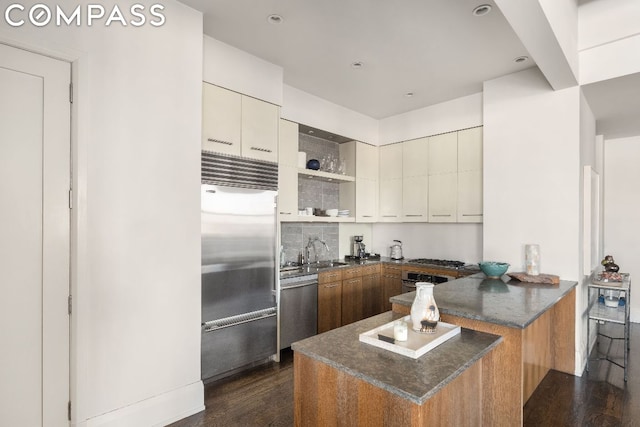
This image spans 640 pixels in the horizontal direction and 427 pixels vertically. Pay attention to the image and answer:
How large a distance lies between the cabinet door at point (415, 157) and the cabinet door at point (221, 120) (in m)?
2.54

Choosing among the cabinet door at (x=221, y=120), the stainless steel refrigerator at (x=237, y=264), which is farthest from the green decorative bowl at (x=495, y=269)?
the cabinet door at (x=221, y=120)

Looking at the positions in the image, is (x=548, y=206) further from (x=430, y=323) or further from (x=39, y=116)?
(x=39, y=116)

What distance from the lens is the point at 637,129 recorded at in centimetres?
426

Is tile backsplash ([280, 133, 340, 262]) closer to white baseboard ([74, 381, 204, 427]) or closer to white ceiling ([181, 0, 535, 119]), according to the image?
white ceiling ([181, 0, 535, 119])

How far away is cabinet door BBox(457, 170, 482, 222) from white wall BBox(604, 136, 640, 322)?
240 centimetres

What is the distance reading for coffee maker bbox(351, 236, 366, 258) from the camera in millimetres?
4918

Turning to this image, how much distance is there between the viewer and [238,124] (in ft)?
9.77

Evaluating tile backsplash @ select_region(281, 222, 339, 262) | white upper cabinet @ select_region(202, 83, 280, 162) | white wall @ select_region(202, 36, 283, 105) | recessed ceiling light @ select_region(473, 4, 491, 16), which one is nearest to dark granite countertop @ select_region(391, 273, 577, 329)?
white upper cabinet @ select_region(202, 83, 280, 162)

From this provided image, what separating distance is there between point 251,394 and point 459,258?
3.11 m

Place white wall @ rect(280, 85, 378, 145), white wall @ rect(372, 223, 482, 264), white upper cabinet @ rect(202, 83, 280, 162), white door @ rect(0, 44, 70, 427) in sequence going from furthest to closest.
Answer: white wall @ rect(372, 223, 482, 264) < white wall @ rect(280, 85, 378, 145) < white upper cabinet @ rect(202, 83, 280, 162) < white door @ rect(0, 44, 70, 427)

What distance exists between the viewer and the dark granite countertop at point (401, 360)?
50.1 inches

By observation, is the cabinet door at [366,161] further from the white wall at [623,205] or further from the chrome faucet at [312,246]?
the white wall at [623,205]

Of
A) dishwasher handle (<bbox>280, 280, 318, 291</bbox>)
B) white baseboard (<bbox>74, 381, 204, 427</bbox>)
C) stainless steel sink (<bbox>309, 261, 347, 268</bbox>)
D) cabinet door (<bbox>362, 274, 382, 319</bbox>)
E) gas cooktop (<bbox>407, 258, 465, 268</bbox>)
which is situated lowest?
white baseboard (<bbox>74, 381, 204, 427</bbox>)

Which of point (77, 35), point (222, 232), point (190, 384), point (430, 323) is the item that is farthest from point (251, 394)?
point (77, 35)
